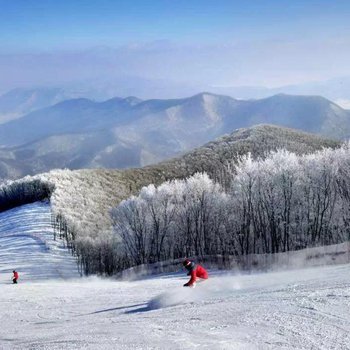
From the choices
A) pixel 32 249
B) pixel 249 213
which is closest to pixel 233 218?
pixel 249 213

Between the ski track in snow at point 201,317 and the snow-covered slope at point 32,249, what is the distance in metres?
37.3

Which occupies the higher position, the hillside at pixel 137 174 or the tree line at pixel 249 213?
the hillside at pixel 137 174

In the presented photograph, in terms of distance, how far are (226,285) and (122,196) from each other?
8865cm

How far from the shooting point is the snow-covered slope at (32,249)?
6894 centimetres

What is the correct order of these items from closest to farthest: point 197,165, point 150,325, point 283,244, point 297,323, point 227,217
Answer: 1. point 297,323
2. point 150,325
3. point 283,244
4. point 227,217
5. point 197,165

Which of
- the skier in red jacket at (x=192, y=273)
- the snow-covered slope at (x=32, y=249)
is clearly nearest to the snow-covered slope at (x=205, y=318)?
the skier in red jacket at (x=192, y=273)

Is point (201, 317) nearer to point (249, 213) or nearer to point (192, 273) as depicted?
point (192, 273)

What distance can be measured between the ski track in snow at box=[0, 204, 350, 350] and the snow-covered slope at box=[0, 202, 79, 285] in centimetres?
3734

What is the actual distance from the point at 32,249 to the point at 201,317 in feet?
209

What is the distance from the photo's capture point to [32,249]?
7700cm

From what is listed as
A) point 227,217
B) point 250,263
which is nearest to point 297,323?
point 250,263

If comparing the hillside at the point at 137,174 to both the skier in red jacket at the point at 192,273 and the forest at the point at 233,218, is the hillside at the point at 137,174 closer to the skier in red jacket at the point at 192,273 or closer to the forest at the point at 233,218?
the forest at the point at 233,218

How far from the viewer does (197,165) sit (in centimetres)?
13362

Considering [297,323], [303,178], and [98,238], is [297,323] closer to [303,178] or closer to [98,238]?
[303,178]
